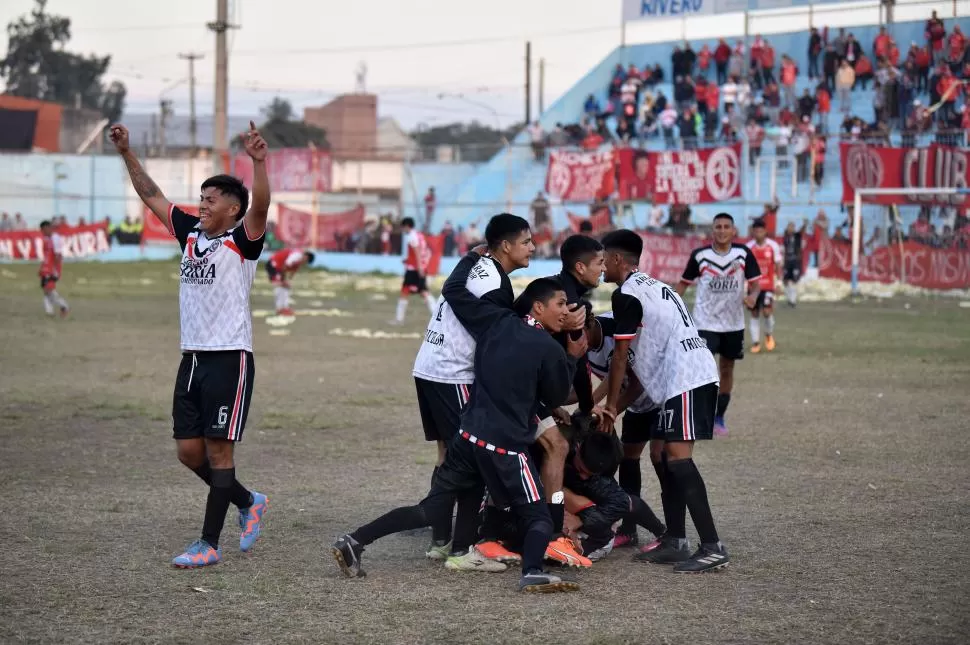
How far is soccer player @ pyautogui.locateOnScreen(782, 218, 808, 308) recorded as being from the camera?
1110 inches

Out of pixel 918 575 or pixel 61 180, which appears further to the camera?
pixel 61 180

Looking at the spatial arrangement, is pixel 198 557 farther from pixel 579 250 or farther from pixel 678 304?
pixel 678 304

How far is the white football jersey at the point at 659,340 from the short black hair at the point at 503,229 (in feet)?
2.08

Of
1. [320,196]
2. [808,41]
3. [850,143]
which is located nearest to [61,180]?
[320,196]

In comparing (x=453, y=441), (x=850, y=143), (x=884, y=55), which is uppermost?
(x=884, y=55)

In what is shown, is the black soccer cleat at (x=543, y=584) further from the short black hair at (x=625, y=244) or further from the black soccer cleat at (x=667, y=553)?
the short black hair at (x=625, y=244)

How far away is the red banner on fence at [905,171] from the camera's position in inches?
1110

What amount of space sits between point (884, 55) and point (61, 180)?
39972 millimetres

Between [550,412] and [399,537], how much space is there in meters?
1.55

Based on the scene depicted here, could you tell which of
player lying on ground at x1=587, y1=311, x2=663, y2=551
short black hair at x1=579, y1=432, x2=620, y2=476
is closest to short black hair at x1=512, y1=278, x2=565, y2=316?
player lying on ground at x1=587, y1=311, x2=663, y2=551

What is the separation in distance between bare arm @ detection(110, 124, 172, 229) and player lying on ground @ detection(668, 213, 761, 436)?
627cm

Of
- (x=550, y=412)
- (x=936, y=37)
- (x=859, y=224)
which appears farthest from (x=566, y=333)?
(x=936, y=37)

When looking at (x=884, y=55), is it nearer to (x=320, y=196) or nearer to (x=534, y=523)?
(x=320, y=196)

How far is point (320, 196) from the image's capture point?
167 ft
